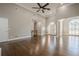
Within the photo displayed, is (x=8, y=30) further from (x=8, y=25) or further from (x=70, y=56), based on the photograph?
(x=70, y=56)

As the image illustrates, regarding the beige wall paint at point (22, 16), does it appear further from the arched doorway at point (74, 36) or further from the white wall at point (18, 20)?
the arched doorway at point (74, 36)

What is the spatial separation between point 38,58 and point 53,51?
37 centimetres

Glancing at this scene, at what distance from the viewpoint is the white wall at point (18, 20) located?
9.82 feet

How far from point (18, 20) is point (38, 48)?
79cm

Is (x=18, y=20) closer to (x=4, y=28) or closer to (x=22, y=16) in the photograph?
(x=22, y=16)

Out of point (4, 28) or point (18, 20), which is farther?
point (18, 20)

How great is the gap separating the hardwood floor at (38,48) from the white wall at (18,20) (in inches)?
7.7

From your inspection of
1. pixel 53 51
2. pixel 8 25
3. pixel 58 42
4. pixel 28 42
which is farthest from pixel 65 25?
pixel 8 25

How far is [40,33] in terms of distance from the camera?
3127mm

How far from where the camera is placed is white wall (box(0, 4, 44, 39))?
9.82ft

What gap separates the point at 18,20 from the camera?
3102 mm

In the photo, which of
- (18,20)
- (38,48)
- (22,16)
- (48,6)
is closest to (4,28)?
(18,20)

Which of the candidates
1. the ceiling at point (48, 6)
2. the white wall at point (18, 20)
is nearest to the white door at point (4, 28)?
the white wall at point (18, 20)

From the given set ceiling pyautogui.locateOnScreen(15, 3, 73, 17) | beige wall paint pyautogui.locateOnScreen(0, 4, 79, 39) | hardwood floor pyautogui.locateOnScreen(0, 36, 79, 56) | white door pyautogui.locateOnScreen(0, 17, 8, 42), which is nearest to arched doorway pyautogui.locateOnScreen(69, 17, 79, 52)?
hardwood floor pyautogui.locateOnScreen(0, 36, 79, 56)
